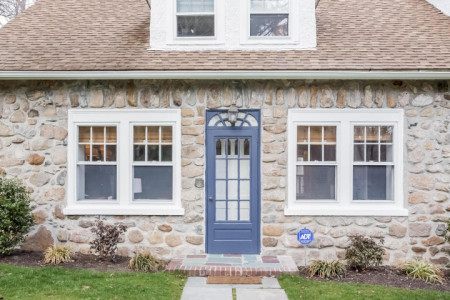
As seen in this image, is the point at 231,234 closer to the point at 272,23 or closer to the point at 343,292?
the point at 343,292

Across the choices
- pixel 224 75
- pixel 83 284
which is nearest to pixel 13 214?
pixel 83 284

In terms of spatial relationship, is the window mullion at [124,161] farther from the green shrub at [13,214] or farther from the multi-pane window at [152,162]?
the green shrub at [13,214]

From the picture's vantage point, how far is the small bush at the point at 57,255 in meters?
6.39

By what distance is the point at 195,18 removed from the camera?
747 cm

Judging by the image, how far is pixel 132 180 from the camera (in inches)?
275

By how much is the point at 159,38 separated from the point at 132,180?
8.76ft

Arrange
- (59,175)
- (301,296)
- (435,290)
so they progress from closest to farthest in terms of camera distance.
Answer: (301,296) → (435,290) → (59,175)

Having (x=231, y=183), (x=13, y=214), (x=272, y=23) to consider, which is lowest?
(x=13, y=214)

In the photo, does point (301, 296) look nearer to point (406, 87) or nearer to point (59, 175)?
point (406, 87)

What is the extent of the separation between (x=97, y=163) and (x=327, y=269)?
4.27 m

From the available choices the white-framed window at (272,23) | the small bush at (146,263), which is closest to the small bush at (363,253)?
the small bush at (146,263)

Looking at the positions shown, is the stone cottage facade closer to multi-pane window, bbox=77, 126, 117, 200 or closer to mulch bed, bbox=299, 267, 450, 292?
multi-pane window, bbox=77, 126, 117, 200

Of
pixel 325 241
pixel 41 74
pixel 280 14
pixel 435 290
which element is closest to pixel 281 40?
pixel 280 14

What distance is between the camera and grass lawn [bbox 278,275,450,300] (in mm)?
5134
